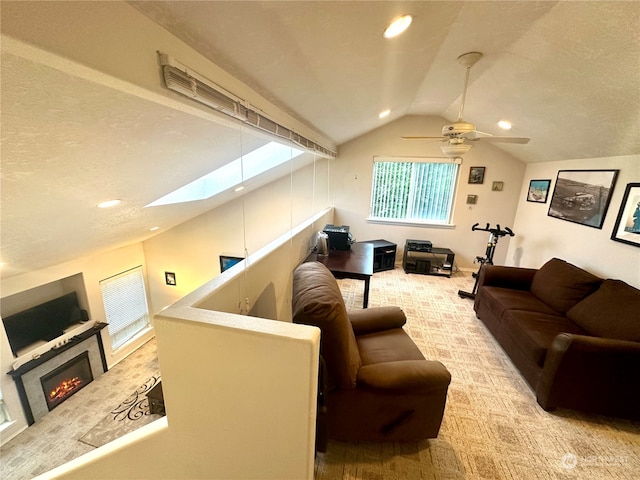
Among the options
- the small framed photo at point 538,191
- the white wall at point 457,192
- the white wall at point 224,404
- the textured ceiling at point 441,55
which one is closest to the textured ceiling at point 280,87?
the textured ceiling at point 441,55

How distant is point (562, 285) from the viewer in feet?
8.46

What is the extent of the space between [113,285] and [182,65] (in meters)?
4.87

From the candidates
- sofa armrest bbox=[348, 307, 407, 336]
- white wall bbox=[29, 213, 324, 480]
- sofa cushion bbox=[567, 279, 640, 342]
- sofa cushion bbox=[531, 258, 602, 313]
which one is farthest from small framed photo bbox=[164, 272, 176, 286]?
sofa cushion bbox=[567, 279, 640, 342]

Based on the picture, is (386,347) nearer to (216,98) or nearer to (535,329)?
(535,329)

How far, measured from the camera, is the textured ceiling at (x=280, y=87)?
86cm

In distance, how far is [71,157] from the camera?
1112 millimetres

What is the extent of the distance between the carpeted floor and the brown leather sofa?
0.13 meters

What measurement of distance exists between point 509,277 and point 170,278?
18.7 feet

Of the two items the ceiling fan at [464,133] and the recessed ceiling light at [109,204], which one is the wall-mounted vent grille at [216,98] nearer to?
the recessed ceiling light at [109,204]

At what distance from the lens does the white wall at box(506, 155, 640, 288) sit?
2477mm

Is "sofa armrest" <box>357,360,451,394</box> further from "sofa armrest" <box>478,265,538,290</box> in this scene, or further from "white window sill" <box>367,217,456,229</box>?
"white window sill" <box>367,217,456,229</box>

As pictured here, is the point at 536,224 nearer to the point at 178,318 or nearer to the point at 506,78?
the point at 506,78

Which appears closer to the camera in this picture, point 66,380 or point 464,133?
point 464,133

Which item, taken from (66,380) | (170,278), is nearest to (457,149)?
(170,278)
